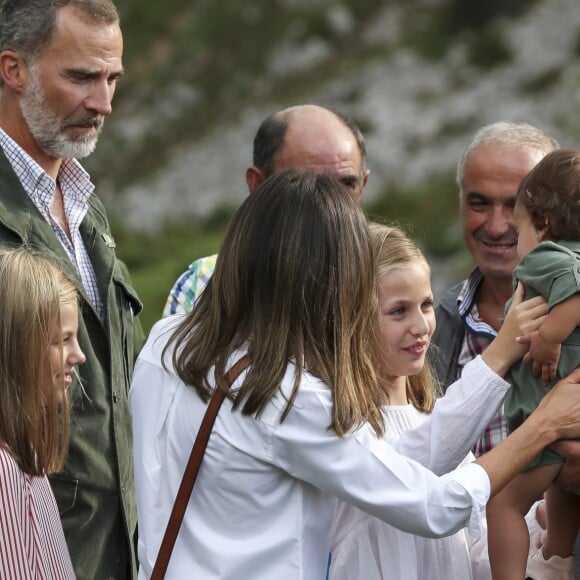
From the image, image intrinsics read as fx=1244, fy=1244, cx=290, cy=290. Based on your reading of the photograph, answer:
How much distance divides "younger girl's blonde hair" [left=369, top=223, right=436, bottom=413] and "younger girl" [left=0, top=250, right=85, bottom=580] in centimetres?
88

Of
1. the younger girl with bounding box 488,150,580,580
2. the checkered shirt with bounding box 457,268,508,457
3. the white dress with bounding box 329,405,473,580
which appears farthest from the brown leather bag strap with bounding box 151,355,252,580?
the checkered shirt with bounding box 457,268,508,457

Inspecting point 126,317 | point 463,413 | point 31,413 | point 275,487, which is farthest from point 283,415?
point 126,317

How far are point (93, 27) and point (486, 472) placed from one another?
6.66ft

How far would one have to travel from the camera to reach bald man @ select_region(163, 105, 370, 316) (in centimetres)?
452

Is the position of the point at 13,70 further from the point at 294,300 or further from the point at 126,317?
the point at 294,300

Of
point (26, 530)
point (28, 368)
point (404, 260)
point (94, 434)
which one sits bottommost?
point (26, 530)

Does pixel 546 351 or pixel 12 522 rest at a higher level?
pixel 546 351

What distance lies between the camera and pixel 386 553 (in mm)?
3156

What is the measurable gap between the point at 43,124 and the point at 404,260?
1.30 metres

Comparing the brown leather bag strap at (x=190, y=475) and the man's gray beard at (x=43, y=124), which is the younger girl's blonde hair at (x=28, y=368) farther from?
the man's gray beard at (x=43, y=124)

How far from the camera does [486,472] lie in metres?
2.95

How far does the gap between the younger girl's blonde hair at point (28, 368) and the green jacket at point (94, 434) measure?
1.60 ft

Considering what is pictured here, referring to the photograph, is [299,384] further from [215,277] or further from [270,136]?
[270,136]

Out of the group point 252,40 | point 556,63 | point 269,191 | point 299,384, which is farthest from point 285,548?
point 252,40
